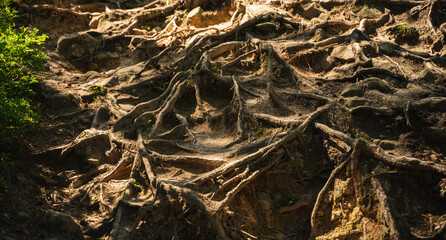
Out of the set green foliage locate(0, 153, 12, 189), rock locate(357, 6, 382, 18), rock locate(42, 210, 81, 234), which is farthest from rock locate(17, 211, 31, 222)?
rock locate(357, 6, 382, 18)

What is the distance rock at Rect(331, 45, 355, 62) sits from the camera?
30.0 feet

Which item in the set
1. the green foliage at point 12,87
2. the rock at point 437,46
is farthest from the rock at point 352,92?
the green foliage at point 12,87

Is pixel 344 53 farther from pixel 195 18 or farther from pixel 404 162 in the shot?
pixel 195 18

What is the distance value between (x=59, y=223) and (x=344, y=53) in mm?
7436

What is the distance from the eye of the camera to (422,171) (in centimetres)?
541

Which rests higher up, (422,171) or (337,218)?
(422,171)

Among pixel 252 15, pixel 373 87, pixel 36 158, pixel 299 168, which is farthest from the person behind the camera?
pixel 252 15

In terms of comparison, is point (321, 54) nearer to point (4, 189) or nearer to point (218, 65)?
point (218, 65)

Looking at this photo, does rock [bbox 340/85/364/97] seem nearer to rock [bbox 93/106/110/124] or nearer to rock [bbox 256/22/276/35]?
rock [bbox 256/22/276/35]

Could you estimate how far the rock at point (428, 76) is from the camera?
8234mm

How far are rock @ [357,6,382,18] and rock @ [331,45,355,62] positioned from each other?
8.44 feet

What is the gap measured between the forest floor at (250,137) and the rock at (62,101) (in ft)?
0.11

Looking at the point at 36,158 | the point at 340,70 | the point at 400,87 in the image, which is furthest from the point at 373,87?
the point at 36,158

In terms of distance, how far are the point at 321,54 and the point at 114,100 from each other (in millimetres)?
5327
